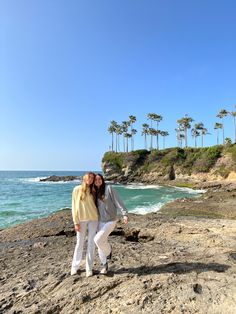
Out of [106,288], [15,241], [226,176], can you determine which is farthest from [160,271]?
[226,176]

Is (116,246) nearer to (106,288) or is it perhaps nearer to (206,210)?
(106,288)

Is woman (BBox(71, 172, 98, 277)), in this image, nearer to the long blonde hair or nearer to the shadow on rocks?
the long blonde hair

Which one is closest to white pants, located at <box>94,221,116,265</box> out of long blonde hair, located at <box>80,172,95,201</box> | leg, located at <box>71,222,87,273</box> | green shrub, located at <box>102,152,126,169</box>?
leg, located at <box>71,222,87,273</box>

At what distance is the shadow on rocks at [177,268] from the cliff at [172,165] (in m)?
57.2

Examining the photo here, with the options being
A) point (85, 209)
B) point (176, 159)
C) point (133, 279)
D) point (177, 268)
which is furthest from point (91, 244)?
point (176, 159)

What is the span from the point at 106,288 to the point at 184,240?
4.79 meters

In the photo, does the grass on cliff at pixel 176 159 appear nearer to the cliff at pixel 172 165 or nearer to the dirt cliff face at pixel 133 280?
the cliff at pixel 172 165

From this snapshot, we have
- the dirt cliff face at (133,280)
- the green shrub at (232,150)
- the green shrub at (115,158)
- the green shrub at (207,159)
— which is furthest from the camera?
the green shrub at (115,158)

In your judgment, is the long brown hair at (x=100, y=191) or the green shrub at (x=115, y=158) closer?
the long brown hair at (x=100, y=191)

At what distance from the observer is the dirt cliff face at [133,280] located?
493 cm

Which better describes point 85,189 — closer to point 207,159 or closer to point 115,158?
point 207,159

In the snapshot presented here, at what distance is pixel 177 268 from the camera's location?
21.1 feet

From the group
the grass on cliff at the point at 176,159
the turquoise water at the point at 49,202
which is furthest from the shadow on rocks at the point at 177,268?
the grass on cliff at the point at 176,159

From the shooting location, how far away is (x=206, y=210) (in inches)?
894
